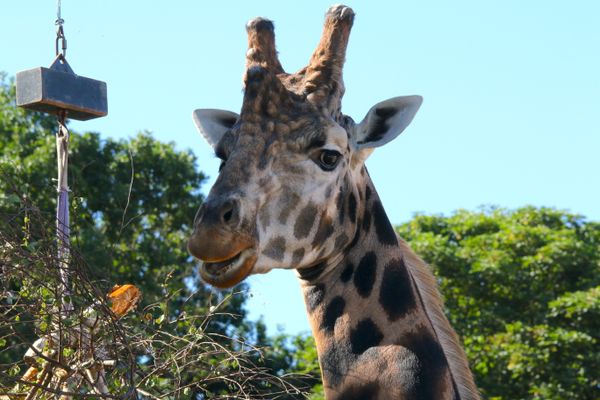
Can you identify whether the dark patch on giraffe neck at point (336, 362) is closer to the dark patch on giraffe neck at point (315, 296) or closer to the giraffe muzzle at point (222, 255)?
the dark patch on giraffe neck at point (315, 296)

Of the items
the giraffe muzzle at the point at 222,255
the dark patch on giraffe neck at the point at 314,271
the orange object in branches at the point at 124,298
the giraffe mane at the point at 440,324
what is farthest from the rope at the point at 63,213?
the giraffe mane at the point at 440,324

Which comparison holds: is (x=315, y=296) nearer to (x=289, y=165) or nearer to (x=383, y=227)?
(x=383, y=227)

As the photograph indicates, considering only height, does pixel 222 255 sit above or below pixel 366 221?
below

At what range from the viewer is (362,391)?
5711mm

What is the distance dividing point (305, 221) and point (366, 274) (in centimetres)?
43

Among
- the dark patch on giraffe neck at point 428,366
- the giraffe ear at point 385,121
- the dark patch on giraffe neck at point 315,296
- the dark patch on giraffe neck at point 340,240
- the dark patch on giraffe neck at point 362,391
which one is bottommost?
the dark patch on giraffe neck at point 362,391

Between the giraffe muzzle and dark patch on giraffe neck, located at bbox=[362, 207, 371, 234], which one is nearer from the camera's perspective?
the giraffe muzzle

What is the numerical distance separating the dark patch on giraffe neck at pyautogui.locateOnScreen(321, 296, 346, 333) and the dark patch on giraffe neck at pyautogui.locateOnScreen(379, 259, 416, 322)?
189mm

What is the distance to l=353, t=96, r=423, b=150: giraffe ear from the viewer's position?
630 centimetres

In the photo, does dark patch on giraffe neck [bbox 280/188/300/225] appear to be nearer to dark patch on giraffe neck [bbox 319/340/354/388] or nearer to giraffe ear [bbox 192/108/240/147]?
dark patch on giraffe neck [bbox 319/340/354/388]

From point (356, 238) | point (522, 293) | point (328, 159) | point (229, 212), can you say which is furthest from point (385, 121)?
point (522, 293)

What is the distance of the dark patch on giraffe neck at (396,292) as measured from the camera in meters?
5.93

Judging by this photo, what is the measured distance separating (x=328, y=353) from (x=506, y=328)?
17.6 metres

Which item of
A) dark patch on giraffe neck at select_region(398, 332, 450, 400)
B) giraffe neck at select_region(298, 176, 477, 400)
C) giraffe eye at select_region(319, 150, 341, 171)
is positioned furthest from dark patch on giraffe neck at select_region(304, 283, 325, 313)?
Result: giraffe eye at select_region(319, 150, 341, 171)
